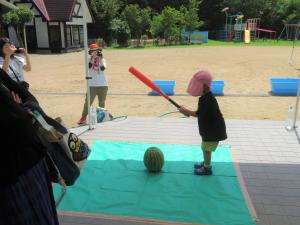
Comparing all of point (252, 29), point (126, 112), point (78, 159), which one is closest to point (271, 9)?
point (252, 29)

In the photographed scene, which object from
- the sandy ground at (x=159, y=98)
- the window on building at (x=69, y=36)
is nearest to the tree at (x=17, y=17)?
the window on building at (x=69, y=36)

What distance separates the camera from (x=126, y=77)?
1276cm

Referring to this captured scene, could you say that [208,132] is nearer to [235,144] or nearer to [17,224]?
[235,144]

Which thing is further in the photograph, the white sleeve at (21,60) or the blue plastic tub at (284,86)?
the blue plastic tub at (284,86)

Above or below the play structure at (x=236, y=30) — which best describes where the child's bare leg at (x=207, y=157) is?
below

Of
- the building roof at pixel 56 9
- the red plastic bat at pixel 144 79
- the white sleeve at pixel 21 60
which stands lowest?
the red plastic bat at pixel 144 79

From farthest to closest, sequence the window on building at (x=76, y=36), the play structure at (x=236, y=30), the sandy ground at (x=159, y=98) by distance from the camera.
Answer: the play structure at (x=236, y=30) → the window on building at (x=76, y=36) → the sandy ground at (x=159, y=98)

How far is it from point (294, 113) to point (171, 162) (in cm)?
259

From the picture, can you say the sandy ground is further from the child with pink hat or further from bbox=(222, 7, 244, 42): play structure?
bbox=(222, 7, 244, 42): play structure

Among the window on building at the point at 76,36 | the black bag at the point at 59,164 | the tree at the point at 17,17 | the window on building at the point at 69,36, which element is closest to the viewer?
the black bag at the point at 59,164

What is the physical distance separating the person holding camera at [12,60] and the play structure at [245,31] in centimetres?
3146

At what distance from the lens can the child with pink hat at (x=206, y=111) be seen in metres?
3.66

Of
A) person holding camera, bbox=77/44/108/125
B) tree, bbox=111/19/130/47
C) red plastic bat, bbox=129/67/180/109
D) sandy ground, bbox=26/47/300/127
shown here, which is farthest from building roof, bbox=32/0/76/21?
red plastic bat, bbox=129/67/180/109

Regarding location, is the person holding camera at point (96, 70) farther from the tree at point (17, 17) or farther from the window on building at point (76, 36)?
the window on building at point (76, 36)
